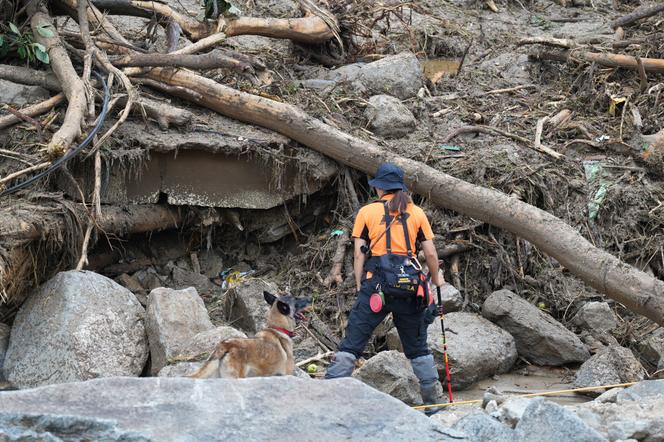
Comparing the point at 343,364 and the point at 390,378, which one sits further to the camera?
the point at 390,378

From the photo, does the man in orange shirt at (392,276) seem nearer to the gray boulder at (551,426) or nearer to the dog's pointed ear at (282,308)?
the dog's pointed ear at (282,308)

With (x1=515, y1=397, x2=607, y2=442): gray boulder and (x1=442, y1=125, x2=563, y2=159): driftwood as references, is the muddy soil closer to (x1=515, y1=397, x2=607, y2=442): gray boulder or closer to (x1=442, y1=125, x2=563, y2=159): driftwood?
(x1=442, y1=125, x2=563, y2=159): driftwood

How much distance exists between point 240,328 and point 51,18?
166 inches

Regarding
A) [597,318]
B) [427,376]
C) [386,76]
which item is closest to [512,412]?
[427,376]

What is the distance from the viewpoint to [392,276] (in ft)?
24.5

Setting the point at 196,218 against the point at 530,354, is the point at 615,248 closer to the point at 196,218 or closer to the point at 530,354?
the point at 530,354

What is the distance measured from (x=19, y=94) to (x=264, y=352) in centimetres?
514

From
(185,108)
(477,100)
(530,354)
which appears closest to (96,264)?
(185,108)

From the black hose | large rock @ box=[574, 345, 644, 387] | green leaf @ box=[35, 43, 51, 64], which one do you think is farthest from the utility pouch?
green leaf @ box=[35, 43, 51, 64]

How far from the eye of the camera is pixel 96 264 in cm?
1026

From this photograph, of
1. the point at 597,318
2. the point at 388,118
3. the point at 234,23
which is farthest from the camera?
the point at 234,23

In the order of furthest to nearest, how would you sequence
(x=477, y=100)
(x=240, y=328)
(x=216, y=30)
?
(x=477, y=100), (x=216, y=30), (x=240, y=328)

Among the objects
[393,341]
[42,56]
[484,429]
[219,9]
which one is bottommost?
[393,341]

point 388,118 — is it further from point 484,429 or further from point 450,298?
point 484,429
